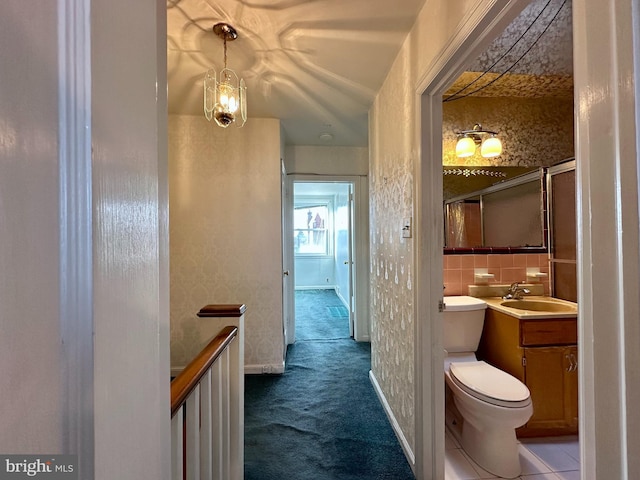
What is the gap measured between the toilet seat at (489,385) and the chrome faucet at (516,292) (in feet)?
2.12

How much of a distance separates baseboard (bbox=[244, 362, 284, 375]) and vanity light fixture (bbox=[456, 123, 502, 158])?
253 centimetres

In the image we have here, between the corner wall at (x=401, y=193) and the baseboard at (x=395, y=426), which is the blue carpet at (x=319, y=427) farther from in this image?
A: the corner wall at (x=401, y=193)

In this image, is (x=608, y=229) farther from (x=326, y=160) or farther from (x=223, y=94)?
(x=326, y=160)

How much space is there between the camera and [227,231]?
115 inches

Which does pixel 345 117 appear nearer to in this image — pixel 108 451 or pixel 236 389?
pixel 236 389

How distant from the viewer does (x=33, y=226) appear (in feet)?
0.89

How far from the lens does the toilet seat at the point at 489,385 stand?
5.05ft

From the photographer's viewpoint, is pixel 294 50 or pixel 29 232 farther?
pixel 294 50

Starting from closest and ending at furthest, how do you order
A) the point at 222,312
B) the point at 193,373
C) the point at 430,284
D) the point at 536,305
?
the point at 193,373
the point at 222,312
the point at 430,284
the point at 536,305

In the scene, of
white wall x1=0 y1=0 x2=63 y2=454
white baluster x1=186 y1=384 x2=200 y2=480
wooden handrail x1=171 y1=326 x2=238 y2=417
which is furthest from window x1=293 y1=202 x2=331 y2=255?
white wall x1=0 y1=0 x2=63 y2=454

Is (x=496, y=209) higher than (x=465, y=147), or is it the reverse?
(x=465, y=147)

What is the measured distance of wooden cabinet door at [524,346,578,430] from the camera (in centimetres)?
183

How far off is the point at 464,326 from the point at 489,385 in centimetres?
47

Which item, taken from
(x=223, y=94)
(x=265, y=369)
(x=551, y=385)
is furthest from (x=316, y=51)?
(x=265, y=369)
